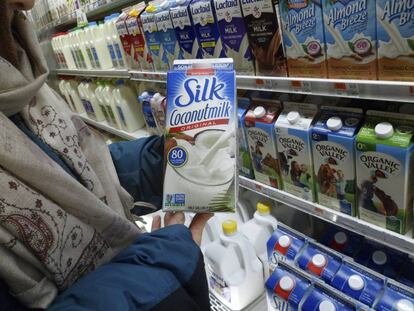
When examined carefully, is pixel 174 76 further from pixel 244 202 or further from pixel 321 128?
pixel 244 202

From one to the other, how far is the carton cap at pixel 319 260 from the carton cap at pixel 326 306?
0.45 ft

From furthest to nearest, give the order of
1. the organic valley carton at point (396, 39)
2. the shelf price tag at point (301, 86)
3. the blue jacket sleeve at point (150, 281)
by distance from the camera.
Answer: the shelf price tag at point (301, 86) → the organic valley carton at point (396, 39) → the blue jacket sleeve at point (150, 281)

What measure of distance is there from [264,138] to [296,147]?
14 cm

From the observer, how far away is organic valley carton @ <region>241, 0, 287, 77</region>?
1070mm

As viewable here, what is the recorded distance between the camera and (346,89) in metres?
0.95

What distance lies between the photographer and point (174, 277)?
641 mm

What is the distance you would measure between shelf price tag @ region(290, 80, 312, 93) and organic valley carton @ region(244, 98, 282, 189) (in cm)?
12

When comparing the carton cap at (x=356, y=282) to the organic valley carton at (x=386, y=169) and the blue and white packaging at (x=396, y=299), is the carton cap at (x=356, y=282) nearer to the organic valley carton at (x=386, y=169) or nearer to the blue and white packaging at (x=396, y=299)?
the blue and white packaging at (x=396, y=299)

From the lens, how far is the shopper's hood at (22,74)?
2.16 feet

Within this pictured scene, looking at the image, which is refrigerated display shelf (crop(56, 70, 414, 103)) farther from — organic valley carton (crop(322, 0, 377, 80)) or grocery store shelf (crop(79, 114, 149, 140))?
grocery store shelf (crop(79, 114, 149, 140))

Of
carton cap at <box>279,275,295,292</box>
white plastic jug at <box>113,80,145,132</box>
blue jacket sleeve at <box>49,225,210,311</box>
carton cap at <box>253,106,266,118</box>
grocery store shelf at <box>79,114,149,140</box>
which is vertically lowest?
carton cap at <box>279,275,295,292</box>

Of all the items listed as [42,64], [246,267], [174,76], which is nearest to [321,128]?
[174,76]

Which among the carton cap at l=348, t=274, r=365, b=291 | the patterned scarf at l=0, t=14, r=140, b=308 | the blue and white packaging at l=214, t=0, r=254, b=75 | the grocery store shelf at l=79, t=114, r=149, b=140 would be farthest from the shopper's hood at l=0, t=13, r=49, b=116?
the grocery store shelf at l=79, t=114, r=149, b=140

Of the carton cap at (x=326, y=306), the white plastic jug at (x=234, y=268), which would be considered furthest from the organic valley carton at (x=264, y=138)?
the carton cap at (x=326, y=306)
